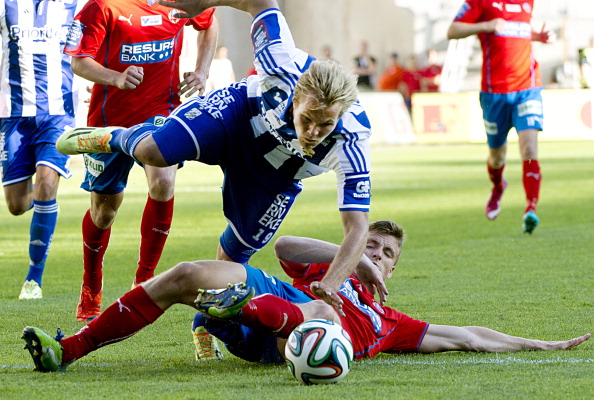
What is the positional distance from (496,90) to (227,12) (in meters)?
21.5

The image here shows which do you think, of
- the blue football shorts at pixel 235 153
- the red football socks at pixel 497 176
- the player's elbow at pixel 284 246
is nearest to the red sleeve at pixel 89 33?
the blue football shorts at pixel 235 153

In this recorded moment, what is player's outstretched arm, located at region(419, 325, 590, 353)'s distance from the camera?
17.6ft

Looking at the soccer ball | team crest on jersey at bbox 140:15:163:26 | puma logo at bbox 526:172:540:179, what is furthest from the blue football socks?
puma logo at bbox 526:172:540:179

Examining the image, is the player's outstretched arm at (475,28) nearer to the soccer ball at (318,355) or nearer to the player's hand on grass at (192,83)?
the player's hand on grass at (192,83)

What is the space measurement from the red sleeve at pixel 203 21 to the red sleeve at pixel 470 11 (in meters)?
4.44

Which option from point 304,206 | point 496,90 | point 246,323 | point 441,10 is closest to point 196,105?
point 246,323

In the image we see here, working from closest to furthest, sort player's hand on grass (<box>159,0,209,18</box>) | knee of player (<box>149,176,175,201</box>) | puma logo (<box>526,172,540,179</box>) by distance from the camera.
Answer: player's hand on grass (<box>159,0,209,18</box>), knee of player (<box>149,176,175,201</box>), puma logo (<box>526,172,540,179</box>)

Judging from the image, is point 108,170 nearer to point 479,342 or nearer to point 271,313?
point 271,313

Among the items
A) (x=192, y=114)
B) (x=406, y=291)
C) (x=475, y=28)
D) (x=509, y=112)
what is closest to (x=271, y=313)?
(x=192, y=114)

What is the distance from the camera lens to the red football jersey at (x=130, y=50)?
7.04 metres

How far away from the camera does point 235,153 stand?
5.62 metres

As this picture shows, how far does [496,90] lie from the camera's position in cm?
1158

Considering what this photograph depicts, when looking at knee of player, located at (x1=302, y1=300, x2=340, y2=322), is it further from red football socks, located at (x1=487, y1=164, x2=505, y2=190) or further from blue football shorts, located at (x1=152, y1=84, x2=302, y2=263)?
red football socks, located at (x1=487, y1=164, x2=505, y2=190)

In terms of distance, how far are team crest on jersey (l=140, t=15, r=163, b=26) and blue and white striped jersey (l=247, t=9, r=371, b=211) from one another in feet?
5.31
